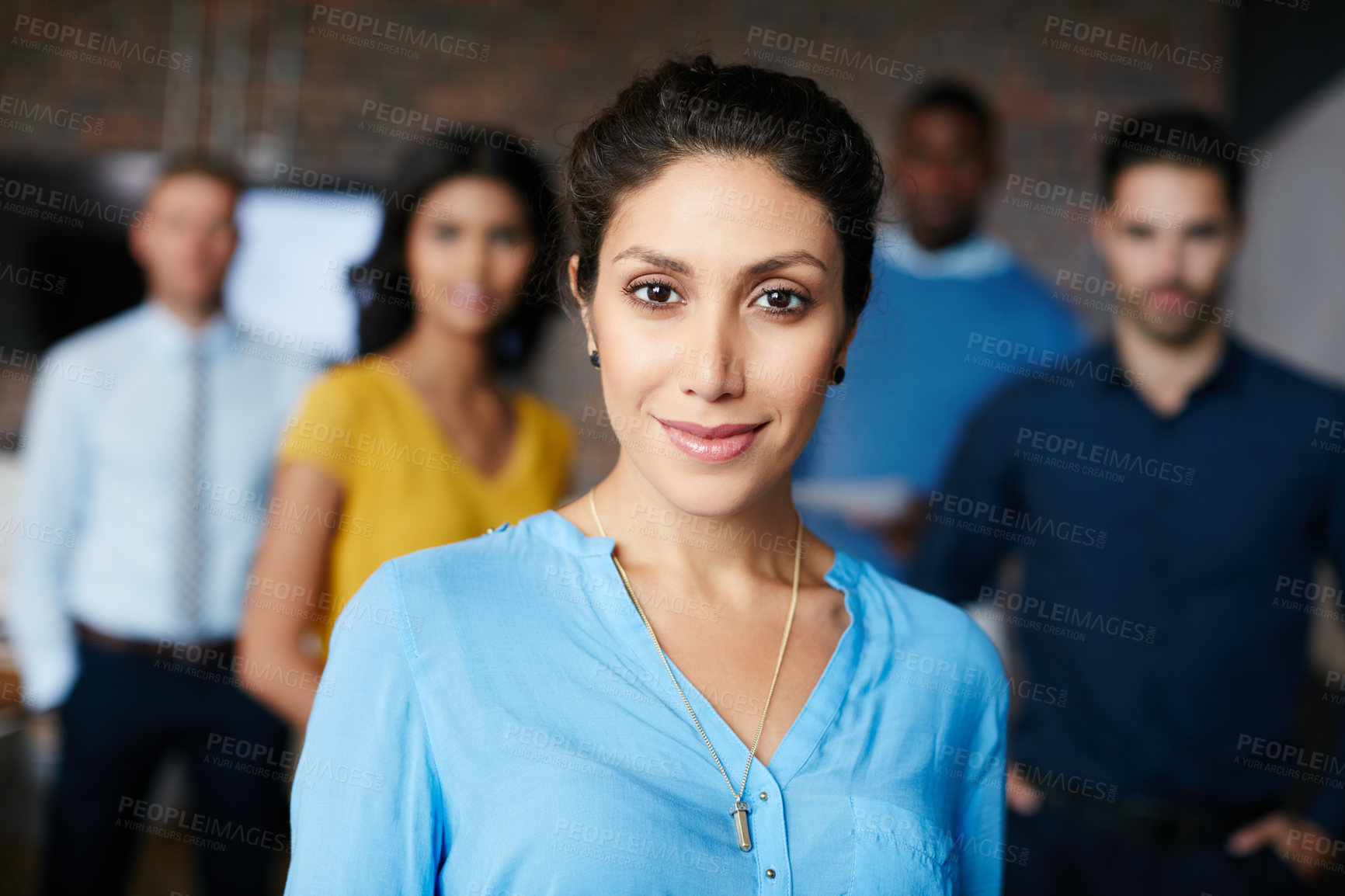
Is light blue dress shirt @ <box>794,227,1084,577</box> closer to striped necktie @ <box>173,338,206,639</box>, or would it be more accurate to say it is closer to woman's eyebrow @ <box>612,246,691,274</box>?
striped necktie @ <box>173,338,206,639</box>

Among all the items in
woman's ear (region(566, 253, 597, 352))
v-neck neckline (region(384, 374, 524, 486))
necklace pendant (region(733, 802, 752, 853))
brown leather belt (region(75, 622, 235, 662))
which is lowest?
brown leather belt (region(75, 622, 235, 662))

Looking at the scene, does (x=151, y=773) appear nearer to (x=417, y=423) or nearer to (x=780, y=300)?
(x=417, y=423)

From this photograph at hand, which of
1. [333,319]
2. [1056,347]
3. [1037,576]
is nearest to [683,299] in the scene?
[1037,576]

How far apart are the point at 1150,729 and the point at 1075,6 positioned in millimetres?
3450

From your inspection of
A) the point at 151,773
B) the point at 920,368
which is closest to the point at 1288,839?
the point at 920,368

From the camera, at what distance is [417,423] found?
7.57 ft

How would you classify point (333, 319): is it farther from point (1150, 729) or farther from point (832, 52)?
point (1150, 729)

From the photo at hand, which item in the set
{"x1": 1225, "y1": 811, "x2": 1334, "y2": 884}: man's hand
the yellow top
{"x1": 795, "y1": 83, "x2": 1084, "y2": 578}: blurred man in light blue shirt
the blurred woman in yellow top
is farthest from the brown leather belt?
{"x1": 1225, "y1": 811, "x2": 1334, "y2": 884}: man's hand

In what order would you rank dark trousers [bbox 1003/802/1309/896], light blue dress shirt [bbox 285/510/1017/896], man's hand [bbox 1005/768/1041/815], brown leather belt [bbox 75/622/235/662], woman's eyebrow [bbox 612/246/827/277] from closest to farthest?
light blue dress shirt [bbox 285/510/1017/896]
woman's eyebrow [bbox 612/246/827/277]
dark trousers [bbox 1003/802/1309/896]
man's hand [bbox 1005/768/1041/815]
brown leather belt [bbox 75/622/235/662]

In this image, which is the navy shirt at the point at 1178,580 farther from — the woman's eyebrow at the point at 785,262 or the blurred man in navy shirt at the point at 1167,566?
the woman's eyebrow at the point at 785,262

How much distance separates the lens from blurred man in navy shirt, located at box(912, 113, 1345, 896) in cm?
235

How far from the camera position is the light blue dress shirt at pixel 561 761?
3.75 ft

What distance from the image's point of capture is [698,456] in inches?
49.8

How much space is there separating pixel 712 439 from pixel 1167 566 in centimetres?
159
